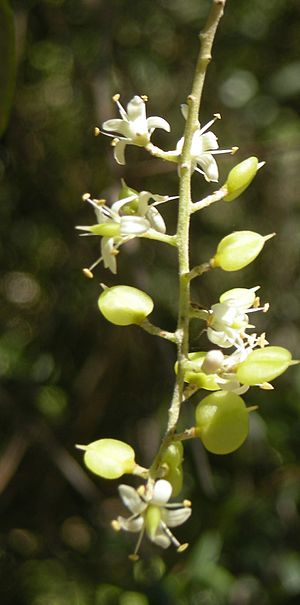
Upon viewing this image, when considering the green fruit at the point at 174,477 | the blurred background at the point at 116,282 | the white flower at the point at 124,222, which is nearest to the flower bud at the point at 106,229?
the white flower at the point at 124,222

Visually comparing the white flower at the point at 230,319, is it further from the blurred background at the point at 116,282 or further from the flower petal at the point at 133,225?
the blurred background at the point at 116,282

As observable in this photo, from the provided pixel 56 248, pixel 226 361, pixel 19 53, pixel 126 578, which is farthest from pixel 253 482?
pixel 226 361

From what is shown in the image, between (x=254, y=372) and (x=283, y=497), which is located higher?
(x=254, y=372)

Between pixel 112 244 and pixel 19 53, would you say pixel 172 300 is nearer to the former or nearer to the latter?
pixel 19 53

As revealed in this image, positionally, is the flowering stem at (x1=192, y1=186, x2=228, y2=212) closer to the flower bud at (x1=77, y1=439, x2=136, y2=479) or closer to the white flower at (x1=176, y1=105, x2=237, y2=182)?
the white flower at (x1=176, y1=105, x2=237, y2=182)

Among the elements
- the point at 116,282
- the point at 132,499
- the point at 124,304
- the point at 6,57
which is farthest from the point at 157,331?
the point at 116,282

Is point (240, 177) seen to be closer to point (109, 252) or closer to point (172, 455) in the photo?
point (109, 252)

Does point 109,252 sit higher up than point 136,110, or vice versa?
point 136,110
